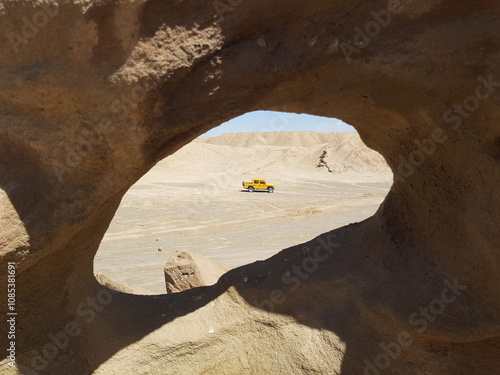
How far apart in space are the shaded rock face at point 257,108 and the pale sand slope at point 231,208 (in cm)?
435

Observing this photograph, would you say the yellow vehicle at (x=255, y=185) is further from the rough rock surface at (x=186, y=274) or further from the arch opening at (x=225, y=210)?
the rough rock surface at (x=186, y=274)

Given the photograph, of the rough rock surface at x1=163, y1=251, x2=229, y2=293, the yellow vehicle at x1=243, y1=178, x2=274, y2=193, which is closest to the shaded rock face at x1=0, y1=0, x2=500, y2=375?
the rough rock surface at x1=163, y1=251, x2=229, y2=293

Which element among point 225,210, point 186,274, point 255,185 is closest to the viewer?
point 186,274

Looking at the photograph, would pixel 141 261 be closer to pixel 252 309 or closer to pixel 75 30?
pixel 252 309

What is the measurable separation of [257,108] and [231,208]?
1316 cm

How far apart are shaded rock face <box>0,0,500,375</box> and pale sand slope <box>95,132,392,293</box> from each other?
435 centimetres

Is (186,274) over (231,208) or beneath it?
over

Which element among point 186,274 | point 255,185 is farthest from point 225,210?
point 186,274

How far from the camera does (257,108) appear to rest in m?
3.11

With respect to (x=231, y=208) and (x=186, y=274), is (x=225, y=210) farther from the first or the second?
(x=186, y=274)

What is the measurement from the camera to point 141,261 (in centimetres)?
966

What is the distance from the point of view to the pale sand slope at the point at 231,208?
10.3m

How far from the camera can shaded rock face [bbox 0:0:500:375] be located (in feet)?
8.40

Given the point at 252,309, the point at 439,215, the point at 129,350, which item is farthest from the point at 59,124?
the point at 439,215
